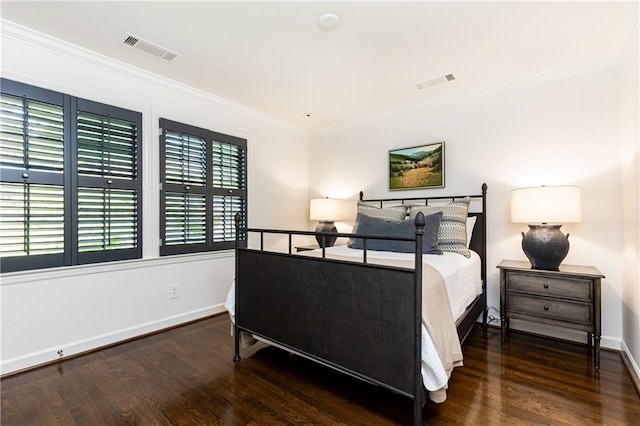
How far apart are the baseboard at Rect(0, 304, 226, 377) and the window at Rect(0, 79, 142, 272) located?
65cm

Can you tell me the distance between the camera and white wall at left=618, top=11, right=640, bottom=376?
2119 millimetres

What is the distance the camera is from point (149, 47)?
2.48 metres

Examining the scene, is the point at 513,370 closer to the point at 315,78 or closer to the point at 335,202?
the point at 335,202

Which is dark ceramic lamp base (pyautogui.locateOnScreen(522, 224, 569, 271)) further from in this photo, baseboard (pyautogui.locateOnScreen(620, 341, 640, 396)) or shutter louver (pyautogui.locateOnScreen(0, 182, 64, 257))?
shutter louver (pyautogui.locateOnScreen(0, 182, 64, 257))

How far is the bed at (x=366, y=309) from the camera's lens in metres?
1.57

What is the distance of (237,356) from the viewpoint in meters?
2.43

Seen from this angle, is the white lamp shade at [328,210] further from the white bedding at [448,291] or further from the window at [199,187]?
the white bedding at [448,291]

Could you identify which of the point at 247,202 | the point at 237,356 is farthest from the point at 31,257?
the point at 247,202

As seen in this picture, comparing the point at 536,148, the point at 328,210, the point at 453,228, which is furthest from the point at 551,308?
the point at 328,210

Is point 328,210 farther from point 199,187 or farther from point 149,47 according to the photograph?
point 149,47

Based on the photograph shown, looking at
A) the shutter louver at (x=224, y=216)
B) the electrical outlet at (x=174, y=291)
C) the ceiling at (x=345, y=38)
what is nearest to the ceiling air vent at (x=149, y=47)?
the ceiling at (x=345, y=38)

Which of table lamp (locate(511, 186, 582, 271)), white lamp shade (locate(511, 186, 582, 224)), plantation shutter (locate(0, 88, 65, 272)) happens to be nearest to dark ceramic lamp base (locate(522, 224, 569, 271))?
table lamp (locate(511, 186, 582, 271))

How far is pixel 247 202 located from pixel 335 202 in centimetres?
112

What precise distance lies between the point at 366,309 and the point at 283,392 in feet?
2.69
